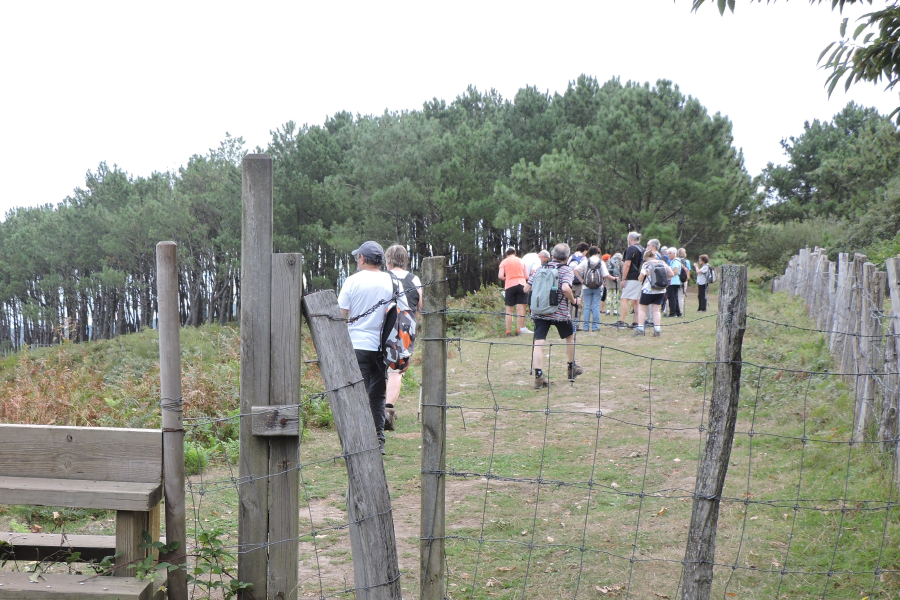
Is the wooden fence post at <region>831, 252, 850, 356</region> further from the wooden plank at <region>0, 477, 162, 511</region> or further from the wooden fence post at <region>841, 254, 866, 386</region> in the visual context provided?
the wooden plank at <region>0, 477, 162, 511</region>

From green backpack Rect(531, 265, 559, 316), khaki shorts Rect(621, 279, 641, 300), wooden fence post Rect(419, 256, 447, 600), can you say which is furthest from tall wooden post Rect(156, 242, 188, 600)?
khaki shorts Rect(621, 279, 641, 300)

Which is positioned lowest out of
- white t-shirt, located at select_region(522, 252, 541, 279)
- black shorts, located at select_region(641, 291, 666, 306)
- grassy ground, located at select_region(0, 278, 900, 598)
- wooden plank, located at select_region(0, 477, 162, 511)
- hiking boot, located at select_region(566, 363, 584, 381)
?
grassy ground, located at select_region(0, 278, 900, 598)

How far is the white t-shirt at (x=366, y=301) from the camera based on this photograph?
5863 mm

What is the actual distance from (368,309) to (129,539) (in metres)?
3.12

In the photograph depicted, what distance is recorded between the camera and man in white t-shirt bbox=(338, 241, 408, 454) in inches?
231

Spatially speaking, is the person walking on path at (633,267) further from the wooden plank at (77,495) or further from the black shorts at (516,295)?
the wooden plank at (77,495)

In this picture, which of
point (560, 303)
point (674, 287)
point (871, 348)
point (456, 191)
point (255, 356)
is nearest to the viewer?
point (255, 356)

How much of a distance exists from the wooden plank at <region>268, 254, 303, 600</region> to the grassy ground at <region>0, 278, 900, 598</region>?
0.20 meters

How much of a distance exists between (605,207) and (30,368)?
22.8 meters

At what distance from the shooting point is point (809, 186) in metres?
60.1

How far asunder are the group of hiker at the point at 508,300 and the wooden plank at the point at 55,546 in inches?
55.3

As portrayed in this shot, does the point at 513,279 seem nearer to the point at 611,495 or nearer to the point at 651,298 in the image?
the point at 651,298

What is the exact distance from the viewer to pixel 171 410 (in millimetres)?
3102

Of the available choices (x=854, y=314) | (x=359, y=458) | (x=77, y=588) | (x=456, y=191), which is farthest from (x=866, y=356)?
(x=456, y=191)
